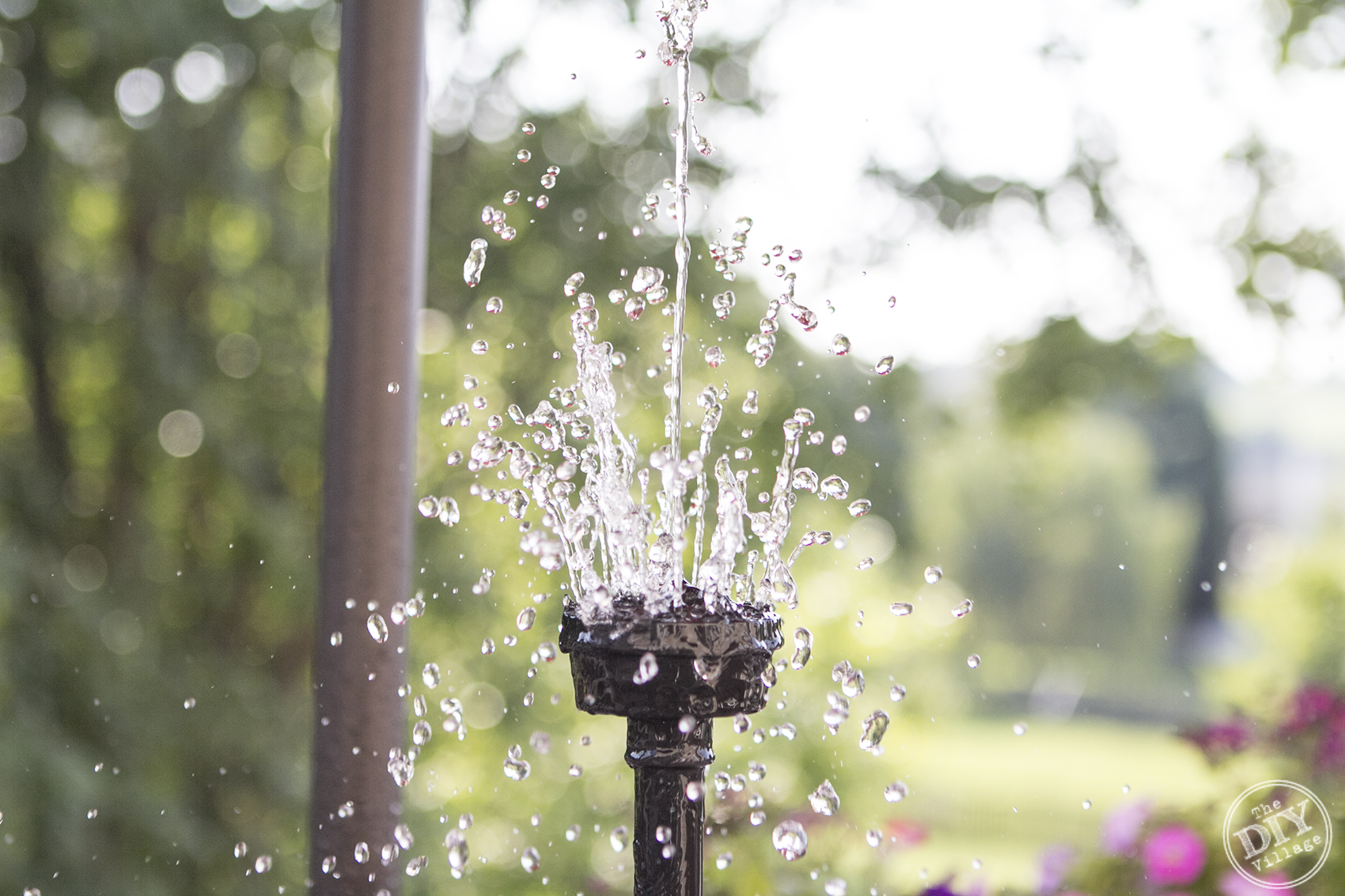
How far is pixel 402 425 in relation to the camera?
0.78 metres

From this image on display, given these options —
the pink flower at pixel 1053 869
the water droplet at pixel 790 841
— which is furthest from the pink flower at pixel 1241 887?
the water droplet at pixel 790 841

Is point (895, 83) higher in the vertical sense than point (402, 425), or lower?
higher

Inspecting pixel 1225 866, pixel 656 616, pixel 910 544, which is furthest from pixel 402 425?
pixel 910 544

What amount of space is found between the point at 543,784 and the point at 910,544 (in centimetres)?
95

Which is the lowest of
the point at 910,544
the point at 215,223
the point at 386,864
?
the point at 386,864

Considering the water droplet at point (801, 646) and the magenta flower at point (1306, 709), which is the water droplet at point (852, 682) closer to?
the water droplet at point (801, 646)

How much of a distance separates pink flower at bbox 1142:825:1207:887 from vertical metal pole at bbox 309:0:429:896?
113 cm

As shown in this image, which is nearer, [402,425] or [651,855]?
[651,855]

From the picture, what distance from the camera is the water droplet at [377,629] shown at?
0.72 m

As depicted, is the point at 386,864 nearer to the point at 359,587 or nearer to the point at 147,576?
the point at 359,587

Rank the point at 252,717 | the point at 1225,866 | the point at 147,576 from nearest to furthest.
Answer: the point at 1225,866, the point at 252,717, the point at 147,576

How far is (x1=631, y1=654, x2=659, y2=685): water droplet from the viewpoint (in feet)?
1.88

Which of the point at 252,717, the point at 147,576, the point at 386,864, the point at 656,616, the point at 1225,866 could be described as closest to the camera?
the point at 656,616

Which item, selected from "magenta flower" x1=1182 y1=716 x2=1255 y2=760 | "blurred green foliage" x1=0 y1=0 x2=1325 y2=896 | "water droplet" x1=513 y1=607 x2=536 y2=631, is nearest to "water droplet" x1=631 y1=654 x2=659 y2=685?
"water droplet" x1=513 y1=607 x2=536 y2=631
